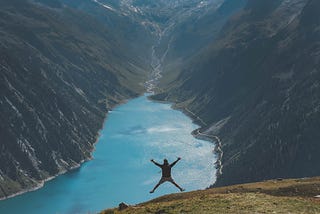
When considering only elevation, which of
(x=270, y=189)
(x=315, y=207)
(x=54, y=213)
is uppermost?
(x=54, y=213)

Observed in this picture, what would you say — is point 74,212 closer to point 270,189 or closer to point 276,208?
point 270,189

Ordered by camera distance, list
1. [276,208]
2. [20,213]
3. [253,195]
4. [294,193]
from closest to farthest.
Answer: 1. [276,208]
2. [253,195]
3. [294,193]
4. [20,213]

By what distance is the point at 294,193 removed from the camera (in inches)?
2399

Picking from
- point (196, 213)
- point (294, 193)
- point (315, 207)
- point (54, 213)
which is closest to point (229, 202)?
point (196, 213)

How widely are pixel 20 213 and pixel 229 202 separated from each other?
15930cm

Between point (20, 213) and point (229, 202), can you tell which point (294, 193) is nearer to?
point (229, 202)

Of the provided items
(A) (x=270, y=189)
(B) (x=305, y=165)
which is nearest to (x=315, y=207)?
(A) (x=270, y=189)

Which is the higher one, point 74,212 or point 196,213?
point 74,212

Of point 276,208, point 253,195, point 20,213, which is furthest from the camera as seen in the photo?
point 20,213

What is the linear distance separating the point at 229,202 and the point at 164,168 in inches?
269

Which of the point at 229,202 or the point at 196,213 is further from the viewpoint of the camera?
the point at 229,202

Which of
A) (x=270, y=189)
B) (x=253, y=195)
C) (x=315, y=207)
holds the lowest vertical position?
(x=315, y=207)

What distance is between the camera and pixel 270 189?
6462 cm

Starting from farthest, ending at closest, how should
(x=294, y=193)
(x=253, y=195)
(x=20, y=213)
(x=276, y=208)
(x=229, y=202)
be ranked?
(x=20, y=213) → (x=294, y=193) → (x=253, y=195) → (x=229, y=202) → (x=276, y=208)
